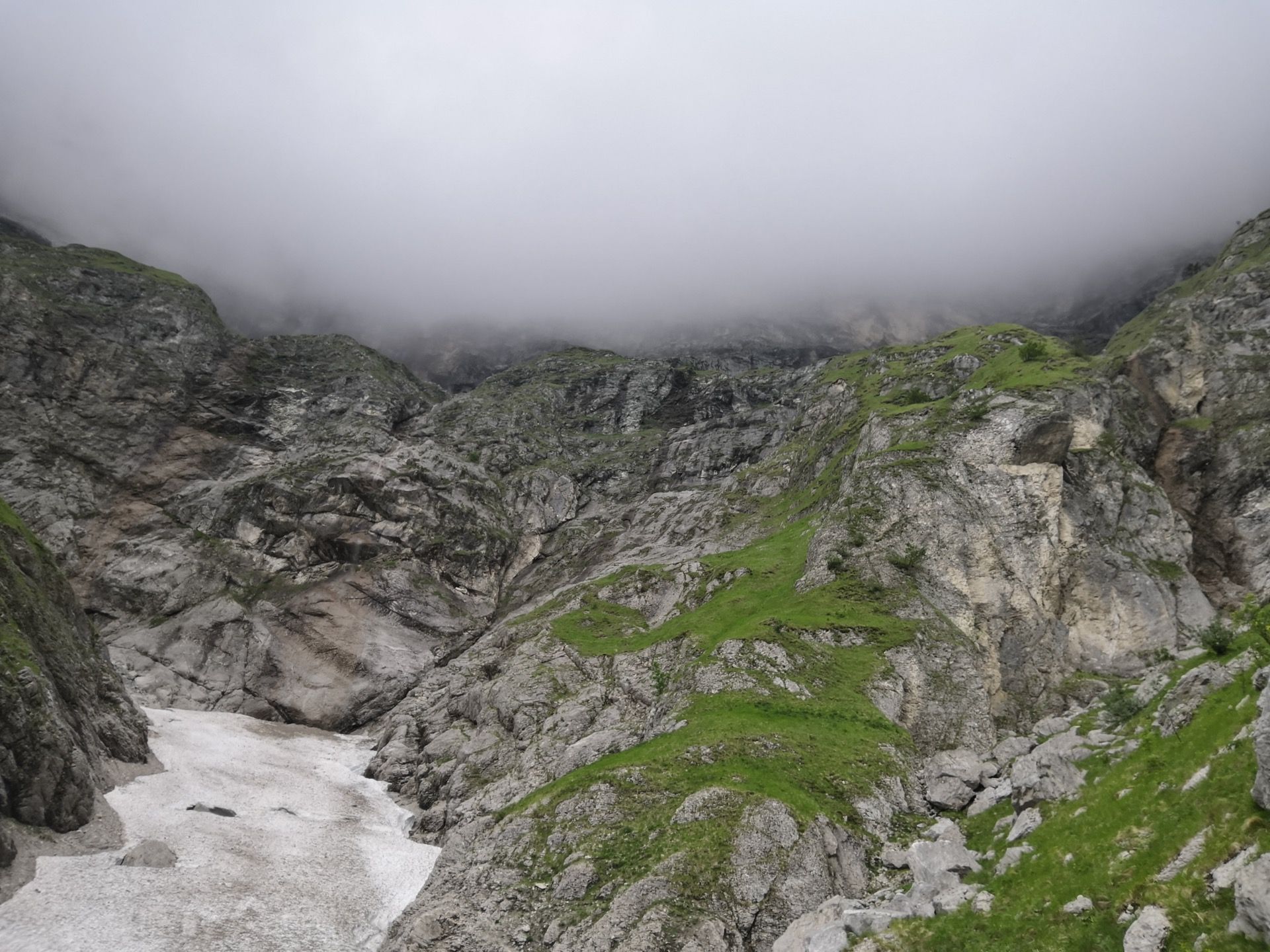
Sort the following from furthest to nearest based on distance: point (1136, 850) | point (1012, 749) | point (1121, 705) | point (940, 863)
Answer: point (1012, 749) → point (1121, 705) → point (940, 863) → point (1136, 850)

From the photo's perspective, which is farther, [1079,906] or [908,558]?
[908,558]

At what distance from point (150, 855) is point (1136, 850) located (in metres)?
51.3

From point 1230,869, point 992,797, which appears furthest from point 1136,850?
point 992,797

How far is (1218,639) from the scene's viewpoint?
2466 centimetres

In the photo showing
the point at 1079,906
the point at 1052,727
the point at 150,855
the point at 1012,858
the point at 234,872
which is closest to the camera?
the point at 1079,906

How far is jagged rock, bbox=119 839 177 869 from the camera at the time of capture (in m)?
41.8

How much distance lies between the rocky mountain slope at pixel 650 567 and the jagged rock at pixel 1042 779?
308 inches

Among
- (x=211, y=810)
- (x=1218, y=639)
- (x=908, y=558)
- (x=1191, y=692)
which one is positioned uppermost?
(x=1218, y=639)

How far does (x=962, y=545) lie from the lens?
66.6 m

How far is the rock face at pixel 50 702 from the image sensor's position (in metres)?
42.3

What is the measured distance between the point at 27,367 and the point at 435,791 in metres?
134

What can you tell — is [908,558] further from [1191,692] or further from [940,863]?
[940,863]

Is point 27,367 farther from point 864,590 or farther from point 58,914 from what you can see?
point 864,590

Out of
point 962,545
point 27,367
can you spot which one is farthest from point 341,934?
point 27,367
